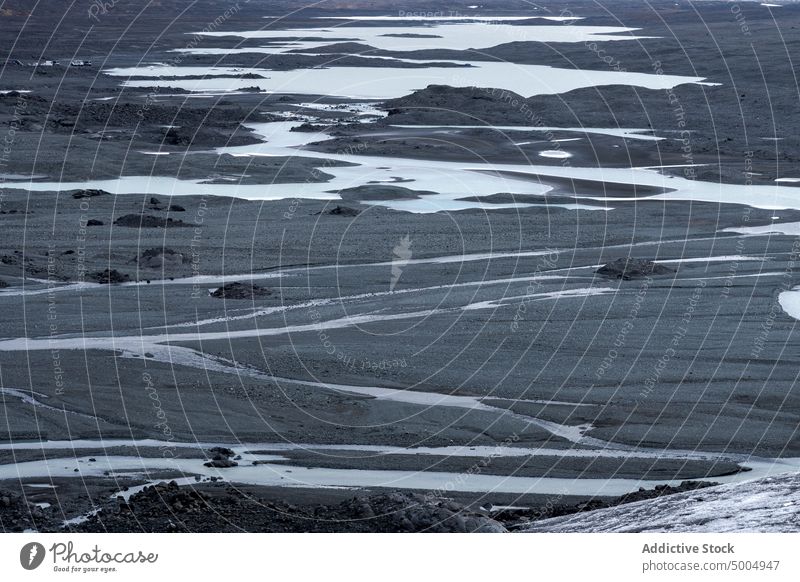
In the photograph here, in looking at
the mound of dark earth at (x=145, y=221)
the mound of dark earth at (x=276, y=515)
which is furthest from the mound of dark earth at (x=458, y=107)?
the mound of dark earth at (x=276, y=515)

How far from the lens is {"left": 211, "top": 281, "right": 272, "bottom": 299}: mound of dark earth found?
2680 centimetres

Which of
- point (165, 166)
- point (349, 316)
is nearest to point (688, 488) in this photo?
point (349, 316)

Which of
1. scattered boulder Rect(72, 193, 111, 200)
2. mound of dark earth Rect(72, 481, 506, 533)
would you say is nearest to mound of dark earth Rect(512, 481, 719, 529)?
mound of dark earth Rect(72, 481, 506, 533)

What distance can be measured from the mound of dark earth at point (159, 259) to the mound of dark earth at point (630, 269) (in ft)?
31.0

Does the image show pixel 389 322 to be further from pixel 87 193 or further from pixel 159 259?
pixel 87 193

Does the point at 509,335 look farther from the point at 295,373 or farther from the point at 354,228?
the point at 354,228

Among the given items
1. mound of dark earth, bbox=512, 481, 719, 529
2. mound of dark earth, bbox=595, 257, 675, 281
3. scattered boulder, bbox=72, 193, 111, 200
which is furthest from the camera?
scattered boulder, bbox=72, 193, 111, 200

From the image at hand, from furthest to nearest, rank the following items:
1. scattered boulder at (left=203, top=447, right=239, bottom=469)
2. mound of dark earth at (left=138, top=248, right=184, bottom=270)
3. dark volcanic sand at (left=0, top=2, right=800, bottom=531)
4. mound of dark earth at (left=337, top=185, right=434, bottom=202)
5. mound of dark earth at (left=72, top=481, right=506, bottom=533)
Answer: mound of dark earth at (left=337, top=185, right=434, bottom=202) < mound of dark earth at (left=138, top=248, right=184, bottom=270) < dark volcanic sand at (left=0, top=2, right=800, bottom=531) < scattered boulder at (left=203, top=447, right=239, bottom=469) < mound of dark earth at (left=72, top=481, right=506, bottom=533)

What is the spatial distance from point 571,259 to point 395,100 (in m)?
36.9

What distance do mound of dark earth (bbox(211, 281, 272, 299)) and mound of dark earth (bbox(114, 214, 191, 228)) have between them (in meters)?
7.56

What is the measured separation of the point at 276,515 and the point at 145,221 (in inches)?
822

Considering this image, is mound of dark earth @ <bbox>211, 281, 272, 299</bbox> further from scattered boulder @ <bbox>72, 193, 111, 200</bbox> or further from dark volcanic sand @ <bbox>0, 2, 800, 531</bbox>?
scattered boulder @ <bbox>72, 193, 111, 200</bbox>

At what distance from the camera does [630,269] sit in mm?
29031

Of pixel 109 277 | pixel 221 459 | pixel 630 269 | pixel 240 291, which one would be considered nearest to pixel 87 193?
pixel 109 277
